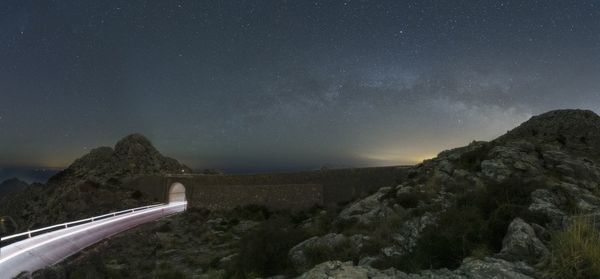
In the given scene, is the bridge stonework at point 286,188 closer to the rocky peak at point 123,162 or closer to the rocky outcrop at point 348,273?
the rocky outcrop at point 348,273

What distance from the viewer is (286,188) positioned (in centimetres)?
3188

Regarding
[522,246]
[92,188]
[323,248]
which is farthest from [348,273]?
[92,188]

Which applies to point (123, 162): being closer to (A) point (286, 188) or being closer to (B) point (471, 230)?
(A) point (286, 188)

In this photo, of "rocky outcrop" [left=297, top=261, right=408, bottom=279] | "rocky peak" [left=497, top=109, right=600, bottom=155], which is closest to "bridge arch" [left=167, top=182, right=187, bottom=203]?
"rocky peak" [left=497, top=109, right=600, bottom=155]

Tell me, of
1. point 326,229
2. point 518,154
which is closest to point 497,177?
point 518,154

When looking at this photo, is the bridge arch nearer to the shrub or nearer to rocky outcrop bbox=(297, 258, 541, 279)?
the shrub

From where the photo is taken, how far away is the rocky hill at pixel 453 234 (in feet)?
22.3

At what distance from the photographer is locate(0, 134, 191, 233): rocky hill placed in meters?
46.8

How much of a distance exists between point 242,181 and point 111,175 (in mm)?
37471

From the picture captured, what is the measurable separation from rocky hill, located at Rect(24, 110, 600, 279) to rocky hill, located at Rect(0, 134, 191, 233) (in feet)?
88.1

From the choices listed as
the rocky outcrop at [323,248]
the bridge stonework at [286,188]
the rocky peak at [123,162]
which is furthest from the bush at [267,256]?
the rocky peak at [123,162]

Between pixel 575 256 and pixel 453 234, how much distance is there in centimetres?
276

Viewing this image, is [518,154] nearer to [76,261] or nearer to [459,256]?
[459,256]

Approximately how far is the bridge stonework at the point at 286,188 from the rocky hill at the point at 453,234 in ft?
18.8
